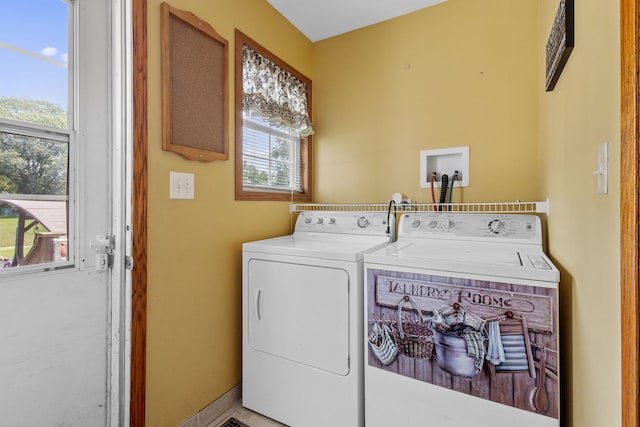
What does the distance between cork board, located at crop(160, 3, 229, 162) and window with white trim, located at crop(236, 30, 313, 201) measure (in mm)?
143

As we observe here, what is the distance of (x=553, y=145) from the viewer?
1.34 m

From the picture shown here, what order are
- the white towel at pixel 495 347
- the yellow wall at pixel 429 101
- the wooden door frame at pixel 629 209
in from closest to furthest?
the wooden door frame at pixel 629 209 < the white towel at pixel 495 347 < the yellow wall at pixel 429 101

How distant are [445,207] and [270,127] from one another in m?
1.39

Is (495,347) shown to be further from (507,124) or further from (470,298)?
(507,124)

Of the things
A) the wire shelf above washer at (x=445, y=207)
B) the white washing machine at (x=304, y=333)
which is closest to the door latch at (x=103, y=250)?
the white washing machine at (x=304, y=333)

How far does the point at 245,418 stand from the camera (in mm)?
1709

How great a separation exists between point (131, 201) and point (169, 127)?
0.40 meters

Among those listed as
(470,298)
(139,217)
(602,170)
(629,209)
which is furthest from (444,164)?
(139,217)

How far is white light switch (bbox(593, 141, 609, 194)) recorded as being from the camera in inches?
26.5

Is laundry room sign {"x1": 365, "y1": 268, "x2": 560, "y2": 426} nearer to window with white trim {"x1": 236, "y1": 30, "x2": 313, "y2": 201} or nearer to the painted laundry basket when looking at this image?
the painted laundry basket

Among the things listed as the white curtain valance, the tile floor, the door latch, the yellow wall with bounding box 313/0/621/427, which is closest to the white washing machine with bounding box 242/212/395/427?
the tile floor

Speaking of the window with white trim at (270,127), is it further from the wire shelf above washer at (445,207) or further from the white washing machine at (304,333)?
the white washing machine at (304,333)

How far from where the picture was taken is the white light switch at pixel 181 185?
57.7 inches

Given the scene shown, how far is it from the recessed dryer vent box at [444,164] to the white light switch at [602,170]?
1.30 meters
